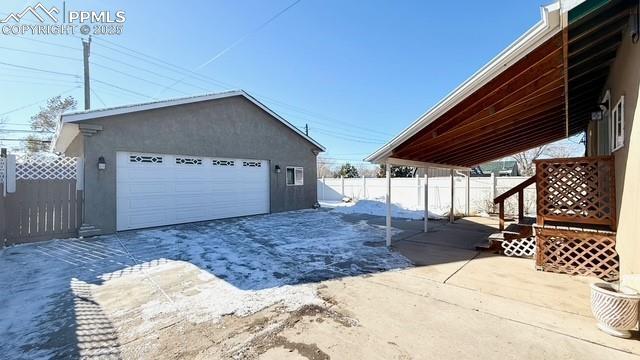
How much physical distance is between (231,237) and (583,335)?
724 cm

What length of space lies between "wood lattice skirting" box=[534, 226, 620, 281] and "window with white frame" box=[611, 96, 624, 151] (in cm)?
149

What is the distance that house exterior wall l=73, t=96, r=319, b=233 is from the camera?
26.8 feet

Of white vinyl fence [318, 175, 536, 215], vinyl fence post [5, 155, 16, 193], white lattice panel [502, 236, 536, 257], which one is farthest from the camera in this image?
white vinyl fence [318, 175, 536, 215]

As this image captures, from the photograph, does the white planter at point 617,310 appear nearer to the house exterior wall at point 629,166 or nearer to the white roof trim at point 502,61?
the house exterior wall at point 629,166

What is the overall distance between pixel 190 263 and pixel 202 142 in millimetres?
6107

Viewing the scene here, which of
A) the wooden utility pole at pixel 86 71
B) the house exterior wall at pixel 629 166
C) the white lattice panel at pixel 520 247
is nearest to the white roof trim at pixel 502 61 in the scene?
the house exterior wall at pixel 629 166

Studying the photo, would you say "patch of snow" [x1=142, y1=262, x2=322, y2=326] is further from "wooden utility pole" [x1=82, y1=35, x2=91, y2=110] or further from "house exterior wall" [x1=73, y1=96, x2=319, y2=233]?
"wooden utility pole" [x1=82, y1=35, x2=91, y2=110]

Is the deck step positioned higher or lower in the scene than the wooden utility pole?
lower

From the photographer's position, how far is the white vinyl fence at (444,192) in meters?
12.7

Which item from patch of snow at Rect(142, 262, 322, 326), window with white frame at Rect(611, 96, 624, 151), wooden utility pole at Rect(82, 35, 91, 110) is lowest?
patch of snow at Rect(142, 262, 322, 326)

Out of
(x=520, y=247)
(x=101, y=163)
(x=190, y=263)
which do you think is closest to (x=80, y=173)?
(x=101, y=163)

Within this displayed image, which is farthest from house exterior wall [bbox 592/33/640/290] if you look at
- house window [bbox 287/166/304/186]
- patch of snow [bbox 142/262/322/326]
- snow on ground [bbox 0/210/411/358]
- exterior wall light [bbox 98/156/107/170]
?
house window [bbox 287/166/304/186]

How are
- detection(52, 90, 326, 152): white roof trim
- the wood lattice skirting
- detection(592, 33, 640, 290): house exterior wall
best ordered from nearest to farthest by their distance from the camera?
detection(592, 33, 640, 290): house exterior wall, the wood lattice skirting, detection(52, 90, 326, 152): white roof trim

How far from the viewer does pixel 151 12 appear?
916 centimetres
